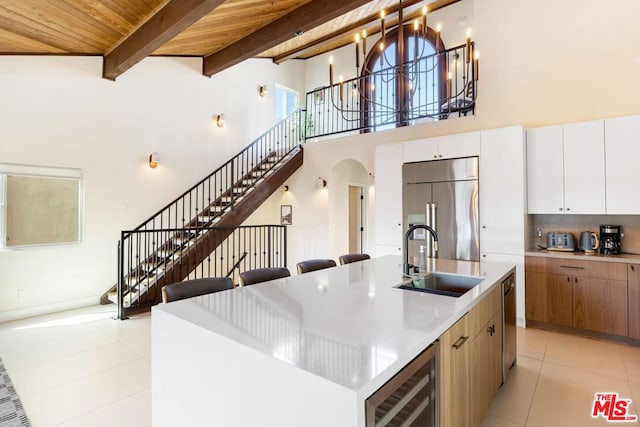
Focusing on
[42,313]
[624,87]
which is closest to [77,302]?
[42,313]

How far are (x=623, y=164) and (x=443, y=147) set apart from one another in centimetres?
194

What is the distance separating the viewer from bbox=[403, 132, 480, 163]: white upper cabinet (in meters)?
4.35

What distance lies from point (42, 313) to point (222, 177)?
3.65m

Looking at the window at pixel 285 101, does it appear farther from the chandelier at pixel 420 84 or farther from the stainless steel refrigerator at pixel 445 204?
the stainless steel refrigerator at pixel 445 204

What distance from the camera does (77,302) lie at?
480cm

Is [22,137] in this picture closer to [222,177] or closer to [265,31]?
[222,177]

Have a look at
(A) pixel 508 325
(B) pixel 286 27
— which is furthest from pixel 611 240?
(B) pixel 286 27

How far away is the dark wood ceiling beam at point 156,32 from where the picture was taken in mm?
3536

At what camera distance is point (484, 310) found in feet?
6.46

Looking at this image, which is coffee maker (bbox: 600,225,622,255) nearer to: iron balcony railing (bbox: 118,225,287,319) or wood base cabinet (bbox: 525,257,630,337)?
wood base cabinet (bbox: 525,257,630,337)

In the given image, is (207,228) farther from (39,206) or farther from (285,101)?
(285,101)

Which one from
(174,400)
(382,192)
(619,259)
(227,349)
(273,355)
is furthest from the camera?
(382,192)

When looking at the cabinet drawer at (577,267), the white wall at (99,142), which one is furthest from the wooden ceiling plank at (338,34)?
the cabinet drawer at (577,267)

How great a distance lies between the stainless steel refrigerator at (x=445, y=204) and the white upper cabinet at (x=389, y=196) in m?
0.12
